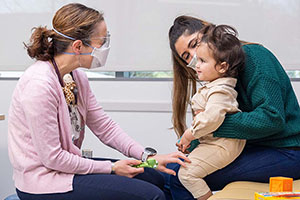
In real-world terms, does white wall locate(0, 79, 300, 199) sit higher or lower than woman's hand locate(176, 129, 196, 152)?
lower

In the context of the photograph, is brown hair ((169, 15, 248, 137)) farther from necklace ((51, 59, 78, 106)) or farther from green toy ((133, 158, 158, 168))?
necklace ((51, 59, 78, 106))

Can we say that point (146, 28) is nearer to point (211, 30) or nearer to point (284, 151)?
point (211, 30)

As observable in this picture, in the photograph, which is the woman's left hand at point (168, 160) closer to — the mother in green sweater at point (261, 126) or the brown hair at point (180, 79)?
the mother in green sweater at point (261, 126)

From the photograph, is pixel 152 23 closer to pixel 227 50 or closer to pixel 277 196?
pixel 227 50

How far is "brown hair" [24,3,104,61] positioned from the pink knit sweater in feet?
0.21

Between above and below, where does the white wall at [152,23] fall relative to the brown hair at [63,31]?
below

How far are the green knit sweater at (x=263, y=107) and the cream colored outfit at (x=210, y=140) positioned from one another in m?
0.04

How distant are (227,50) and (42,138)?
29.1 inches

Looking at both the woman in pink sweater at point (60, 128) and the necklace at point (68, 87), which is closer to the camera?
the woman in pink sweater at point (60, 128)

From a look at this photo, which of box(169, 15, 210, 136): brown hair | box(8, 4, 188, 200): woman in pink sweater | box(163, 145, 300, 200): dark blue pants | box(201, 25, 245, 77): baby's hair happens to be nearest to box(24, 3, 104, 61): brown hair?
box(8, 4, 188, 200): woman in pink sweater

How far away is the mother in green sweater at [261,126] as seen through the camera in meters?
1.51

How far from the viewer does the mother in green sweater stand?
1.51 m

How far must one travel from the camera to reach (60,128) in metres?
1.59

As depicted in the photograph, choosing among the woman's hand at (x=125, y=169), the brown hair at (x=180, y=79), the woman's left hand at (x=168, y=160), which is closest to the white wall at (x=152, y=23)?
the brown hair at (x=180, y=79)
